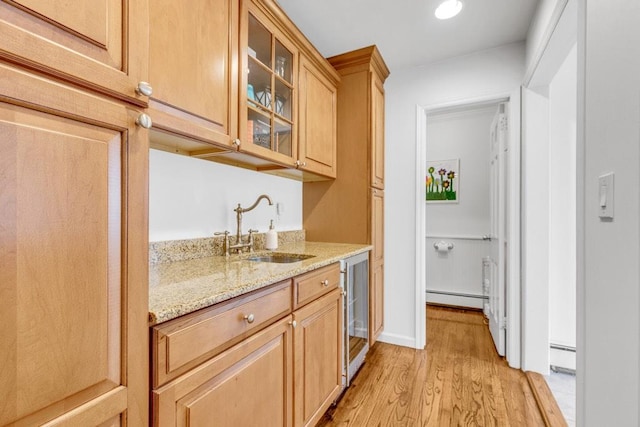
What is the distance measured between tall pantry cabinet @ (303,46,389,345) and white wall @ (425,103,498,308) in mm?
1551

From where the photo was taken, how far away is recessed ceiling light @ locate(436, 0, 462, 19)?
71.6 inches

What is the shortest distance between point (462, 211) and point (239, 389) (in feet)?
11.0

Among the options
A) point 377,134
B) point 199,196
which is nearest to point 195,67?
point 199,196

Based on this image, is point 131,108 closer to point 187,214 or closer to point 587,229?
point 187,214

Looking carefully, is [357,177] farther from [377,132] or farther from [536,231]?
[536,231]

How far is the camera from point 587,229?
0.99m

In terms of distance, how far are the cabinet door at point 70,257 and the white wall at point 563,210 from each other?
101 inches

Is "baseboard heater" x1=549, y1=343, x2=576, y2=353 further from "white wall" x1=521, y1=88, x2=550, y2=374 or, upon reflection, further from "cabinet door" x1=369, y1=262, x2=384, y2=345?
"cabinet door" x1=369, y1=262, x2=384, y2=345

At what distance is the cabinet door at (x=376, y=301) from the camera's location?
7.47 feet

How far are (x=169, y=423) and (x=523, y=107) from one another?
8.77ft

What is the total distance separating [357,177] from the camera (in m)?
2.30

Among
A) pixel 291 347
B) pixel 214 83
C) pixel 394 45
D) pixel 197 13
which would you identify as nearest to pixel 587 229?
pixel 291 347

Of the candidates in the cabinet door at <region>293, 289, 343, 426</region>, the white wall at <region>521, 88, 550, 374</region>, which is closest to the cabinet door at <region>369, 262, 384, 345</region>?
the cabinet door at <region>293, 289, 343, 426</region>

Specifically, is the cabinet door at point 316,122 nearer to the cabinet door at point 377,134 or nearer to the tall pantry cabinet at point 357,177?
the tall pantry cabinet at point 357,177
